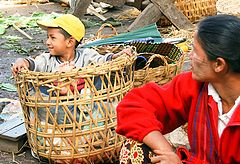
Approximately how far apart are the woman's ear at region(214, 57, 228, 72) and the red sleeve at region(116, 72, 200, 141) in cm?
23

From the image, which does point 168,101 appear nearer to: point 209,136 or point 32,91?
point 209,136

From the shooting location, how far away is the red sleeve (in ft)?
8.44

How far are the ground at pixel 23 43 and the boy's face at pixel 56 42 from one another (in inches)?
29.8

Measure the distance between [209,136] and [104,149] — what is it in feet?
3.32

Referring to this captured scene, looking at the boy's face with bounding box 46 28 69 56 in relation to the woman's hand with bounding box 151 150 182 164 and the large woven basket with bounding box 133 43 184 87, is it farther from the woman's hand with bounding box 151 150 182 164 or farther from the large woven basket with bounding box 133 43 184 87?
the woman's hand with bounding box 151 150 182 164

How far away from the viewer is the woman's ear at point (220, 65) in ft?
7.75

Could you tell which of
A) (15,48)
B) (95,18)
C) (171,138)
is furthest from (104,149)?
(95,18)

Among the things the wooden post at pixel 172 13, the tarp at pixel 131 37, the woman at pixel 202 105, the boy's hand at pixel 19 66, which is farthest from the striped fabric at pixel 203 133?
the wooden post at pixel 172 13

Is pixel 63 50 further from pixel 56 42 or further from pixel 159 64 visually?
pixel 159 64

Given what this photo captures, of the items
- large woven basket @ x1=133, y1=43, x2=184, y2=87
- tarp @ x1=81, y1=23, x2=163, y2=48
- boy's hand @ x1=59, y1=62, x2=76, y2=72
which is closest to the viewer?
boy's hand @ x1=59, y1=62, x2=76, y2=72

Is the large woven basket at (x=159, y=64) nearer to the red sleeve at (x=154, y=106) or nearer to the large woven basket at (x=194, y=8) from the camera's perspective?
the red sleeve at (x=154, y=106)

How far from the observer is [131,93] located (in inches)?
107

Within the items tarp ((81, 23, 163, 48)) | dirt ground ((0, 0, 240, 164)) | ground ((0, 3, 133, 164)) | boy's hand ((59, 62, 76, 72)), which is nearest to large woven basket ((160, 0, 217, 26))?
dirt ground ((0, 0, 240, 164))

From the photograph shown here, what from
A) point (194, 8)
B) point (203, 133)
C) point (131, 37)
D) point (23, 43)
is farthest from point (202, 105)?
point (194, 8)
